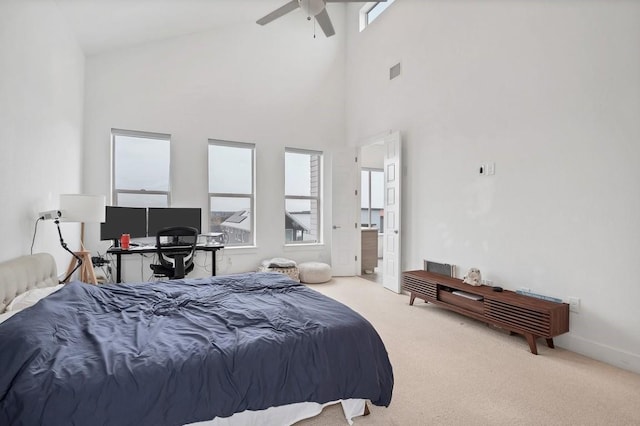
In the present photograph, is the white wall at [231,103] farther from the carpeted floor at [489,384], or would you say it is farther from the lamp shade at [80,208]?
the carpeted floor at [489,384]

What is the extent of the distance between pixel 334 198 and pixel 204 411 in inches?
184

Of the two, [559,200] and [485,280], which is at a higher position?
[559,200]

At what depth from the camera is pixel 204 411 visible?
135 centimetres

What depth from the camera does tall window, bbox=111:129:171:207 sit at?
185 inches

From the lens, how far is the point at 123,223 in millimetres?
4250

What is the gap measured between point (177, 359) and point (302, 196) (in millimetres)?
4724

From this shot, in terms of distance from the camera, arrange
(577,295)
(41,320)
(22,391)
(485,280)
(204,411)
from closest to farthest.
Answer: (22,391), (204,411), (41,320), (577,295), (485,280)

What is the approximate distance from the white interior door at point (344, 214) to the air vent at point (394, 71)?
140cm

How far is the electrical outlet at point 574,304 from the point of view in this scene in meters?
2.74

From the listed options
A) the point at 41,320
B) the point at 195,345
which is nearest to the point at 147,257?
the point at 41,320

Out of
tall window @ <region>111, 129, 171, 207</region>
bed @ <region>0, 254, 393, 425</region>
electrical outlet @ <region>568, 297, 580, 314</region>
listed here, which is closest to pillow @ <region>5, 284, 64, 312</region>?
bed @ <region>0, 254, 393, 425</region>

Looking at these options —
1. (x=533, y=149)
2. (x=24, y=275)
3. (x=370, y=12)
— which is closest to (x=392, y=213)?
(x=533, y=149)

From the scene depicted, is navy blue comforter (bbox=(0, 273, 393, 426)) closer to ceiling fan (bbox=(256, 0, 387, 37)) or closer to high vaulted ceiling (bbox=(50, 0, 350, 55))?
ceiling fan (bbox=(256, 0, 387, 37))

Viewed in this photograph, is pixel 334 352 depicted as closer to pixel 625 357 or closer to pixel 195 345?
pixel 195 345
